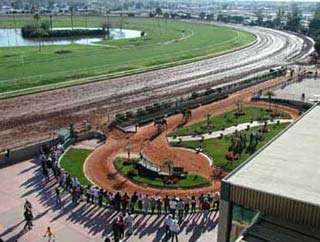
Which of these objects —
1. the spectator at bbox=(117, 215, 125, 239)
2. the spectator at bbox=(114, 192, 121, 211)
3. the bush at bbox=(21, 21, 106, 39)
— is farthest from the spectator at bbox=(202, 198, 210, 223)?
the bush at bbox=(21, 21, 106, 39)

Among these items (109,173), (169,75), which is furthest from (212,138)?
(169,75)

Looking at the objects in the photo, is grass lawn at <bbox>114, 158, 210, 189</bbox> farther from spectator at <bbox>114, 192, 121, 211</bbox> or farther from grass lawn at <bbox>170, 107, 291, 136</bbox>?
grass lawn at <bbox>170, 107, 291, 136</bbox>

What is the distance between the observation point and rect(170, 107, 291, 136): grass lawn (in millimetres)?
43269

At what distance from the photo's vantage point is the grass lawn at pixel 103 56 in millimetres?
70188

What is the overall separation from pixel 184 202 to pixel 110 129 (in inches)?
735

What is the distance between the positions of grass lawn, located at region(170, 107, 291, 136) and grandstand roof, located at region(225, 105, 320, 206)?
682 inches

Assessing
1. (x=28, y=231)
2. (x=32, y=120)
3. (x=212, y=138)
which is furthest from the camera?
(x=32, y=120)

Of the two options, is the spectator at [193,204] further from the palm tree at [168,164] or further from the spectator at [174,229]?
the palm tree at [168,164]

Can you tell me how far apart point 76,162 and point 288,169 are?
1900 centimetres

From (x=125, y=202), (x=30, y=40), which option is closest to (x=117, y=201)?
(x=125, y=202)

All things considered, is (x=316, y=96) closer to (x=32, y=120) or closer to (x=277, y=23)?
(x=32, y=120)

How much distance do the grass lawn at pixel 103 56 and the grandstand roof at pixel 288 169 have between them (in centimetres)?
4460

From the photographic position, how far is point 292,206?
18.0 m

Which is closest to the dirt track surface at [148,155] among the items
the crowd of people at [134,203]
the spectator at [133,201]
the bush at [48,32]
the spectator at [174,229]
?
the crowd of people at [134,203]
